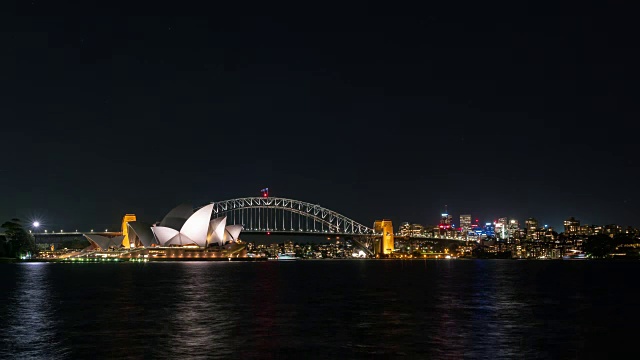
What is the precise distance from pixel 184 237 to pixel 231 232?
1980 cm

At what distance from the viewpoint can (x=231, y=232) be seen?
6826 inches

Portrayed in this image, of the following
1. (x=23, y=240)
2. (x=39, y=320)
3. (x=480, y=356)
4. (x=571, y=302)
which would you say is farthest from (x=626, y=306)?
(x=23, y=240)

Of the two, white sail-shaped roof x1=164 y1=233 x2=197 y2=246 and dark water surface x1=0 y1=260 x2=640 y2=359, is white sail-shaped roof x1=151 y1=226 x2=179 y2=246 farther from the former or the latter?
dark water surface x1=0 y1=260 x2=640 y2=359

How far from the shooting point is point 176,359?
26.1 metres

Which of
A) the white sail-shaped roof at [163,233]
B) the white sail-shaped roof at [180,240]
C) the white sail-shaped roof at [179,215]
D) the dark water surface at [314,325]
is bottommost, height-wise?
the dark water surface at [314,325]

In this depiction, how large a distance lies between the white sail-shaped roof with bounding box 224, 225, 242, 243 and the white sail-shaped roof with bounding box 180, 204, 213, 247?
53.2 feet

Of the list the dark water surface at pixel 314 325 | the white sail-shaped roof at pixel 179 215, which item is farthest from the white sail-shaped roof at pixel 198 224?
the dark water surface at pixel 314 325

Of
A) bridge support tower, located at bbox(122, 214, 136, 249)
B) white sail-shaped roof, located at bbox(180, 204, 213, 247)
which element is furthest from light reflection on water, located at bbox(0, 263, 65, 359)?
bridge support tower, located at bbox(122, 214, 136, 249)

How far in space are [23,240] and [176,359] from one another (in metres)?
159

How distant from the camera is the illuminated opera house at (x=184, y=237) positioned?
153 metres

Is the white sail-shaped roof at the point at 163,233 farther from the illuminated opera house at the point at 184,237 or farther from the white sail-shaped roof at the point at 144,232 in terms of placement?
the white sail-shaped roof at the point at 144,232

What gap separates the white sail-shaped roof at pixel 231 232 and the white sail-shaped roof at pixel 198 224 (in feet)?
53.2

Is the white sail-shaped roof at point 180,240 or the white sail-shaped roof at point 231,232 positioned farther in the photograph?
the white sail-shaped roof at point 231,232

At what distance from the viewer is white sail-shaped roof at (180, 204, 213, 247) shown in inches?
5945
